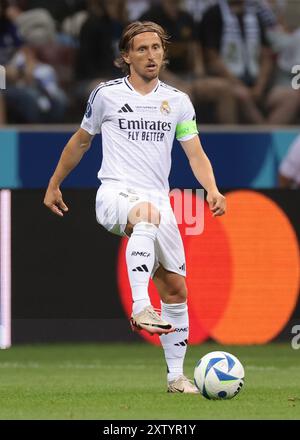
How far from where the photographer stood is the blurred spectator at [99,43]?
14602 millimetres

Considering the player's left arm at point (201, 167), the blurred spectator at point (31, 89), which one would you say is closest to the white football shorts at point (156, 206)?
the player's left arm at point (201, 167)

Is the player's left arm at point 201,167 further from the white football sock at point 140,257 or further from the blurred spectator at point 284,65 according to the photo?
the blurred spectator at point 284,65

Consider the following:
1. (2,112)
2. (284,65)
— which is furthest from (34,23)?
(284,65)

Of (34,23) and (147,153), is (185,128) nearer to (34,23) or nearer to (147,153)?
(147,153)

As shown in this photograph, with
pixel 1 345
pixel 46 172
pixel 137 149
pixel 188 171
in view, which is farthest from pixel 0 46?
pixel 137 149

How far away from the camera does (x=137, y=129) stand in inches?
325

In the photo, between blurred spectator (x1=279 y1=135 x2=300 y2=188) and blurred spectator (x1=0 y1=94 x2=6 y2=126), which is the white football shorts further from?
blurred spectator (x1=279 y1=135 x2=300 y2=188)

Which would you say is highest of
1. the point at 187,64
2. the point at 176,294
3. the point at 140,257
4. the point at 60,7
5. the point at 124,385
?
the point at 60,7

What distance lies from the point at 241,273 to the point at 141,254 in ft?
16.6

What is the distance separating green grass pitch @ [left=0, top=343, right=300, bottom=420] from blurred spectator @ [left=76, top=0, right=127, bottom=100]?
11.2 feet

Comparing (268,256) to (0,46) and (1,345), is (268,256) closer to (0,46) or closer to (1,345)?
(1,345)

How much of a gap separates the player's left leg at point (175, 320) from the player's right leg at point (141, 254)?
1.46 feet

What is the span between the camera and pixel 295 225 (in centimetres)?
1298

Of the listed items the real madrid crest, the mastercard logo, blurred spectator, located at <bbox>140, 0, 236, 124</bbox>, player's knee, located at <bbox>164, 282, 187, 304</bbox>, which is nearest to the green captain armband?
the real madrid crest
